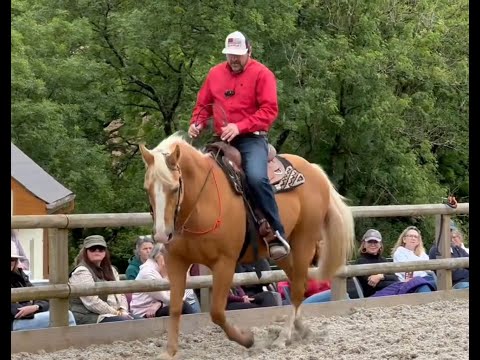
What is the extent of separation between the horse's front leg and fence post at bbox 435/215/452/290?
4234mm

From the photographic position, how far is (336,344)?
700 centimetres

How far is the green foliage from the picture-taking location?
24.3m

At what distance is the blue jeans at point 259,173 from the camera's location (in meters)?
6.73

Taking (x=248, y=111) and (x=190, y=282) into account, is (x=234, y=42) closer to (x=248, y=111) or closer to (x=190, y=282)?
(x=248, y=111)

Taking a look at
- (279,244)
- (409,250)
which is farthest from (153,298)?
(409,250)

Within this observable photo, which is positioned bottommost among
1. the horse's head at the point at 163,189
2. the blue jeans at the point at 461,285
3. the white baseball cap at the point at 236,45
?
the blue jeans at the point at 461,285

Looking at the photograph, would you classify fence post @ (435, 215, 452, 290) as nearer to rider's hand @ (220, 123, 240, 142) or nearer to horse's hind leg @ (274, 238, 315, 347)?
horse's hind leg @ (274, 238, 315, 347)

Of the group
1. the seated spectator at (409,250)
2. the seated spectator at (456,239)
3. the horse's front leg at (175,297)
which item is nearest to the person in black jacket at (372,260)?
the seated spectator at (409,250)

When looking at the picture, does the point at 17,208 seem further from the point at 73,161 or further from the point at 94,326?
the point at 94,326

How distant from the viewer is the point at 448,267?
977cm

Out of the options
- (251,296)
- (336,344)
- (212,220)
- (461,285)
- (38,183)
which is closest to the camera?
(212,220)

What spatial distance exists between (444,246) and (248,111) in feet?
13.0

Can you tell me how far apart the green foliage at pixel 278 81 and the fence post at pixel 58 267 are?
16.4 m

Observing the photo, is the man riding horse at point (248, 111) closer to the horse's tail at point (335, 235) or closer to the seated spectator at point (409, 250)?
the horse's tail at point (335, 235)
